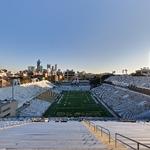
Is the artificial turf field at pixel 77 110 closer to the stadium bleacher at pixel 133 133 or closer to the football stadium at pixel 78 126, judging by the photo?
the football stadium at pixel 78 126

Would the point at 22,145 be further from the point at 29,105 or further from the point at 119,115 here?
the point at 29,105

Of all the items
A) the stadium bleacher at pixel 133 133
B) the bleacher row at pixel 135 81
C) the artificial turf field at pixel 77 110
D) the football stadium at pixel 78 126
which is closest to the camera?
the football stadium at pixel 78 126

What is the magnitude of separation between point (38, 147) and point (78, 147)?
2.51 feet

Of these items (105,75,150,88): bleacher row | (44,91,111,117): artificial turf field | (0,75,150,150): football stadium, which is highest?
(105,75,150,88): bleacher row

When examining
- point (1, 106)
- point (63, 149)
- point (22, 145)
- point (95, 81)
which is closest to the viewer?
point (63, 149)

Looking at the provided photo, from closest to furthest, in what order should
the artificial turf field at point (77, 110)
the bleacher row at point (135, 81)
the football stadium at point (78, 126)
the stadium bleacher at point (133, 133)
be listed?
the football stadium at point (78, 126) < the stadium bleacher at point (133, 133) < the artificial turf field at point (77, 110) < the bleacher row at point (135, 81)

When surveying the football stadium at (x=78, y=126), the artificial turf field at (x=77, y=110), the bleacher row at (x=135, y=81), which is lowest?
the artificial turf field at (x=77, y=110)

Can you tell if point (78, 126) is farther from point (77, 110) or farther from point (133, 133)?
point (77, 110)

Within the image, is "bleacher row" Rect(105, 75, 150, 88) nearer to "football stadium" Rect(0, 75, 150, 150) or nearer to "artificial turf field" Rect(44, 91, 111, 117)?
"artificial turf field" Rect(44, 91, 111, 117)

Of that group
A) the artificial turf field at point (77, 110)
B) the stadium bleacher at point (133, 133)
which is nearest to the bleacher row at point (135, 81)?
the artificial turf field at point (77, 110)

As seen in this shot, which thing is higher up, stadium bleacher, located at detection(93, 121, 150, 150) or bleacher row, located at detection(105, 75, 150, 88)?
bleacher row, located at detection(105, 75, 150, 88)

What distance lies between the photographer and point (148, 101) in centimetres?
4678

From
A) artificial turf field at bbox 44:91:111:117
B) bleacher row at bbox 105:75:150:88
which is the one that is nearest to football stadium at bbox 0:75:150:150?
artificial turf field at bbox 44:91:111:117

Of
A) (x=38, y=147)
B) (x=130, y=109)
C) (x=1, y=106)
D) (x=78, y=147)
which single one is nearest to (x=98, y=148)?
(x=78, y=147)
